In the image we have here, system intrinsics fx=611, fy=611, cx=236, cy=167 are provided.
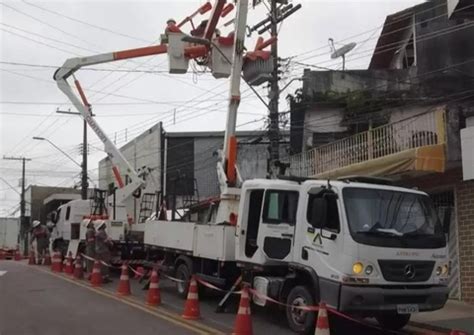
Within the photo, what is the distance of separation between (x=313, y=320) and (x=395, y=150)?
750 centimetres

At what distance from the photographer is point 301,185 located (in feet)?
34.3

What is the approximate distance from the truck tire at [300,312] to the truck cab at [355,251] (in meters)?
0.02

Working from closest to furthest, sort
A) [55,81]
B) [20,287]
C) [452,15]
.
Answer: [452,15] → [20,287] → [55,81]

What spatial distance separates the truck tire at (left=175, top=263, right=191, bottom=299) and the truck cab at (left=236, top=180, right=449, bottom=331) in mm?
3401

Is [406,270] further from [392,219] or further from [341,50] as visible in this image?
[341,50]

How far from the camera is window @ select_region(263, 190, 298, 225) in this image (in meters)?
10.5

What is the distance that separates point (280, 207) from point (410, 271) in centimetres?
256

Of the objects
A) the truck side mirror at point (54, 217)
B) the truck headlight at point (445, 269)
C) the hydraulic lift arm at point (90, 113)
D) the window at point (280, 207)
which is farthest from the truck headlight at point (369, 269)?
the truck side mirror at point (54, 217)

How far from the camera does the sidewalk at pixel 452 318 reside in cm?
1054

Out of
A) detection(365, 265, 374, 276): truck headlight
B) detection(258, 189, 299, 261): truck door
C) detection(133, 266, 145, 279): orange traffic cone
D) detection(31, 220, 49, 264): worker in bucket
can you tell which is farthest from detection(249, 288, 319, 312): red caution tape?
detection(31, 220, 49, 264): worker in bucket

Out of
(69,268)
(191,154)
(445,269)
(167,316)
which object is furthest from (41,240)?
(445,269)

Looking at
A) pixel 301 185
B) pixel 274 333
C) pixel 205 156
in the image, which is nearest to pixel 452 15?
pixel 301 185

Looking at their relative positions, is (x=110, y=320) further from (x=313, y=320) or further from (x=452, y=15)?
(x=452, y=15)

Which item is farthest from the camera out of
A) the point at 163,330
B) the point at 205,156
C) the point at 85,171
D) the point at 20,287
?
the point at 85,171
